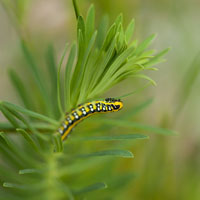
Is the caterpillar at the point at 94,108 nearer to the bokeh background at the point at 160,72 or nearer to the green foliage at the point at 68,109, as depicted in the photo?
the green foliage at the point at 68,109

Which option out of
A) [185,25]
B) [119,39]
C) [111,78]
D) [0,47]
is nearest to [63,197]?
[111,78]

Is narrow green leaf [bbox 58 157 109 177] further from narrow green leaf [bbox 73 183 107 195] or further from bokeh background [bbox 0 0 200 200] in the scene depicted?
bokeh background [bbox 0 0 200 200]

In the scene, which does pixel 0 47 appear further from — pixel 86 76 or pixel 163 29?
pixel 86 76

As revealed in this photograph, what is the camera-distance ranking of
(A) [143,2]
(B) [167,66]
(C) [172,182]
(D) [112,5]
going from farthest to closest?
1. (B) [167,66]
2. (A) [143,2]
3. (D) [112,5]
4. (C) [172,182]

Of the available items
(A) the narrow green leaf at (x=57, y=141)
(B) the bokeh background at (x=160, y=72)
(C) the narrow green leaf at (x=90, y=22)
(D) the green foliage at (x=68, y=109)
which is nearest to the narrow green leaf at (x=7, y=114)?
(D) the green foliage at (x=68, y=109)

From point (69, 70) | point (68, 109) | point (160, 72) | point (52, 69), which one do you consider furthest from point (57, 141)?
point (160, 72)

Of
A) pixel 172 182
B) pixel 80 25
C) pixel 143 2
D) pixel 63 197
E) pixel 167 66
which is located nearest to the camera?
pixel 80 25

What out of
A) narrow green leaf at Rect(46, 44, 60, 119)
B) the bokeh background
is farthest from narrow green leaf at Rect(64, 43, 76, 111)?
the bokeh background
